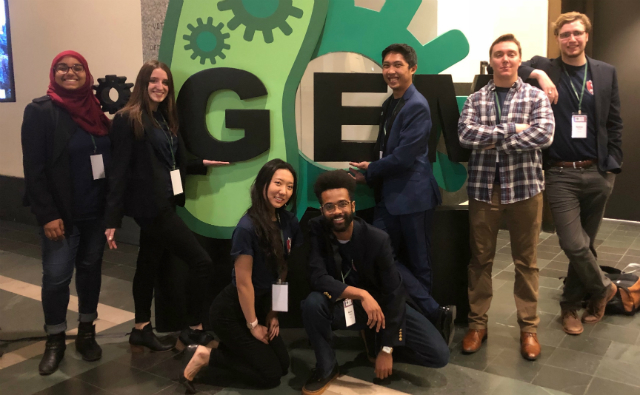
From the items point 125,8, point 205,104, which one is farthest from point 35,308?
point 125,8

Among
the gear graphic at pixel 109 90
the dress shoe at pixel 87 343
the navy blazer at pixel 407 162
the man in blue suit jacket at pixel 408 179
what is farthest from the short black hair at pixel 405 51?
the dress shoe at pixel 87 343

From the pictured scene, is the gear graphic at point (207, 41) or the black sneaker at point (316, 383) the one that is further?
the gear graphic at point (207, 41)

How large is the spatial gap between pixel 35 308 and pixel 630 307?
391cm

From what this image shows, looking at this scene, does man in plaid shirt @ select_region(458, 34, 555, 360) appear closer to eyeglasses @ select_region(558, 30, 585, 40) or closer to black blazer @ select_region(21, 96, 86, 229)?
eyeglasses @ select_region(558, 30, 585, 40)

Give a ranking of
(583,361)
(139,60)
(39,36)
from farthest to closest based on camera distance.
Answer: (39,36) < (139,60) < (583,361)

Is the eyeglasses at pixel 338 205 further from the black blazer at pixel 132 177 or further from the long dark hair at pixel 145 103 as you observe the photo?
the long dark hair at pixel 145 103

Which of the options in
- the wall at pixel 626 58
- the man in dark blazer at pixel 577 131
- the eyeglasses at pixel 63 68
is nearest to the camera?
the eyeglasses at pixel 63 68

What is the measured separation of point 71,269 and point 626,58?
226 inches

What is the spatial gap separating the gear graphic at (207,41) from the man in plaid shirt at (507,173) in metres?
1.36

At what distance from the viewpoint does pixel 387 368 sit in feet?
7.57

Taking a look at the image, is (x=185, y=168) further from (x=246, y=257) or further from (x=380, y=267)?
(x=380, y=267)

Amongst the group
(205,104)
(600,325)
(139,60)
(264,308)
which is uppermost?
(139,60)

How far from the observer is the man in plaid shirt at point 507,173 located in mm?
2537

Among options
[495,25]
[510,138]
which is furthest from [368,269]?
[495,25]
